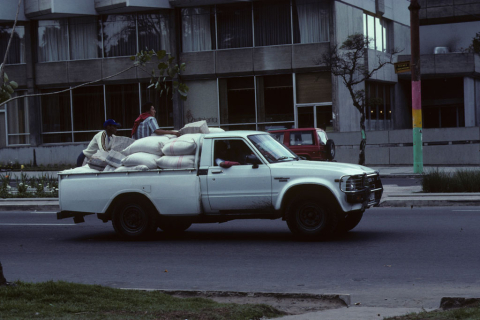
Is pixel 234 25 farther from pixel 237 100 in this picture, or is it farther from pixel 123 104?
pixel 123 104

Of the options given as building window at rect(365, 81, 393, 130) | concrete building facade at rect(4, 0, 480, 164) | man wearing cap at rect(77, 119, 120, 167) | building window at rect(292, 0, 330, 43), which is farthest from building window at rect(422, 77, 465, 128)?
man wearing cap at rect(77, 119, 120, 167)

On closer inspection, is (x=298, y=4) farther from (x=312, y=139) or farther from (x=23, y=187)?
(x=23, y=187)

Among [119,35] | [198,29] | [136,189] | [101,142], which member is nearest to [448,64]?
[198,29]

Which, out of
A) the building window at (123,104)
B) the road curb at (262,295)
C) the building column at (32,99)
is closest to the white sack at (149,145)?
the road curb at (262,295)

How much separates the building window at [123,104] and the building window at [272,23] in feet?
23.2

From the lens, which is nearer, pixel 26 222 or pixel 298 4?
pixel 26 222

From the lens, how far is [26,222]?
15.5 metres

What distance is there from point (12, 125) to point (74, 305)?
3619 centimetres

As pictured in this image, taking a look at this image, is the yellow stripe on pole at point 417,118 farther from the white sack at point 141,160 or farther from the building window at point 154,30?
the building window at point 154,30

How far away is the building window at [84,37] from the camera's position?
38375 mm

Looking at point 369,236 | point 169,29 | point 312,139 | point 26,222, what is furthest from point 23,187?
point 169,29

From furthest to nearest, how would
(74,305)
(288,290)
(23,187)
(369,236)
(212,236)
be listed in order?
1. (23,187)
2. (212,236)
3. (369,236)
4. (288,290)
5. (74,305)

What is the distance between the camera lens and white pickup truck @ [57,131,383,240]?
10945 mm

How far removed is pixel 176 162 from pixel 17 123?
31123 millimetres
